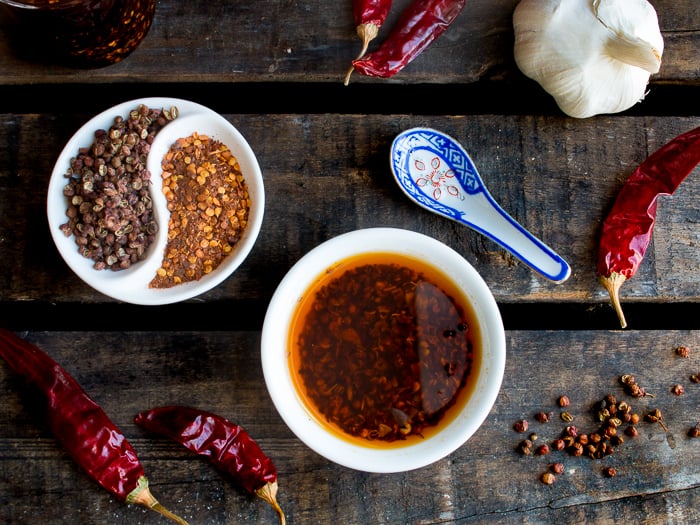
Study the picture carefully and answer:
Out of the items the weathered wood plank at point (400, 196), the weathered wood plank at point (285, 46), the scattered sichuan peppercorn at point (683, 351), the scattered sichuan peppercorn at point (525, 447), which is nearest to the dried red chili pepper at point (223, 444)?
the weathered wood plank at point (400, 196)

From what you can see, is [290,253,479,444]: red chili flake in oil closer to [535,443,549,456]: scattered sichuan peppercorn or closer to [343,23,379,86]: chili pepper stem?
[535,443,549,456]: scattered sichuan peppercorn

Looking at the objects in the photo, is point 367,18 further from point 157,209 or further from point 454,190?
point 157,209

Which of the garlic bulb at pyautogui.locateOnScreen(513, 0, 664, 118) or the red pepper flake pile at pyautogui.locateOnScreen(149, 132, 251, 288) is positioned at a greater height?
the garlic bulb at pyautogui.locateOnScreen(513, 0, 664, 118)

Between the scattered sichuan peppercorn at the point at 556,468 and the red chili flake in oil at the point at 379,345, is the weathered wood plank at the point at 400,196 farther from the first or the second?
the scattered sichuan peppercorn at the point at 556,468

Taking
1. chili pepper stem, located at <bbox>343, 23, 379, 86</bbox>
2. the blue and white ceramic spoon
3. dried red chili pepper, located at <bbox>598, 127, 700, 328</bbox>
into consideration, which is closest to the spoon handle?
the blue and white ceramic spoon

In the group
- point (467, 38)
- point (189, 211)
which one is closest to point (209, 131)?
point (189, 211)

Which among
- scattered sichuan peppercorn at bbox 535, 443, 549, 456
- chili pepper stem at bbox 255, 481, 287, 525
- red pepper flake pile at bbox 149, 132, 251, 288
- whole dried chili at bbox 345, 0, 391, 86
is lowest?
scattered sichuan peppercorn at bbox 535, 443, 549, 456

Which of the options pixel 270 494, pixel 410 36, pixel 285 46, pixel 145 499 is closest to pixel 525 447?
pixel 270 494
